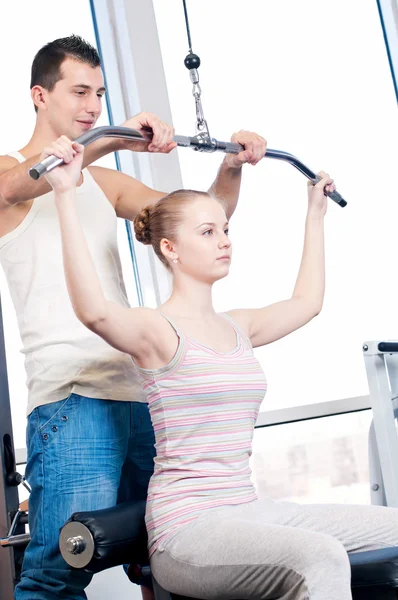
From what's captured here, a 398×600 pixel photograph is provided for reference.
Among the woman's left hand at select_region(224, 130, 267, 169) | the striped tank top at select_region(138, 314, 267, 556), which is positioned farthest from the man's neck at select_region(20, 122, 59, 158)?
the striped tank top at select_region(138, 314, 267, 556)

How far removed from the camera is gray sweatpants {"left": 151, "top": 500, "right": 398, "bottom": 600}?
3.79ft

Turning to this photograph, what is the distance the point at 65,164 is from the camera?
52.3 inches

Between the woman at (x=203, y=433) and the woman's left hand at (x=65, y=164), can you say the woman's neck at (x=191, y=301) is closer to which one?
the woman at (x=203, y=433)

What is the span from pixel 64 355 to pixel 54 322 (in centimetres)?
7

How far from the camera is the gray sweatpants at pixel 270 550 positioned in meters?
1.16

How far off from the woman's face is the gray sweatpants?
458 mm

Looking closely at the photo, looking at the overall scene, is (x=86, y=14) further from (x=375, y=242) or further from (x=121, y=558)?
(x=121, y=558)

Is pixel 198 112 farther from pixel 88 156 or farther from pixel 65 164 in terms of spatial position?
pixel 65 164

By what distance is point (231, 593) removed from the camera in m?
1.24

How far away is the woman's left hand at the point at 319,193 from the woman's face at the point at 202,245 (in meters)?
0.30

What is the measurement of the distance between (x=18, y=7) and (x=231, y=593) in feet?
6.57

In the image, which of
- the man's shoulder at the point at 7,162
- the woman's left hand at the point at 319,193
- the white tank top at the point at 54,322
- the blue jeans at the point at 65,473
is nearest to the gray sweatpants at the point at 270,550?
the blue jeans at the point at 65,473

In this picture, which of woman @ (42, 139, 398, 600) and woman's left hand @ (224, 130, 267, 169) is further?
woman's left hand @ (224, 130, 267, 169)

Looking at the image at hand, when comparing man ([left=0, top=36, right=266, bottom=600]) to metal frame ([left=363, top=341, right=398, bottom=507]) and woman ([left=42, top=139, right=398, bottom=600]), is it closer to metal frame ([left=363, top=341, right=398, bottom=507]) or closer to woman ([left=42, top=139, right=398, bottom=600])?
woman ([left=42, top=139, right=398, bottom=600])
